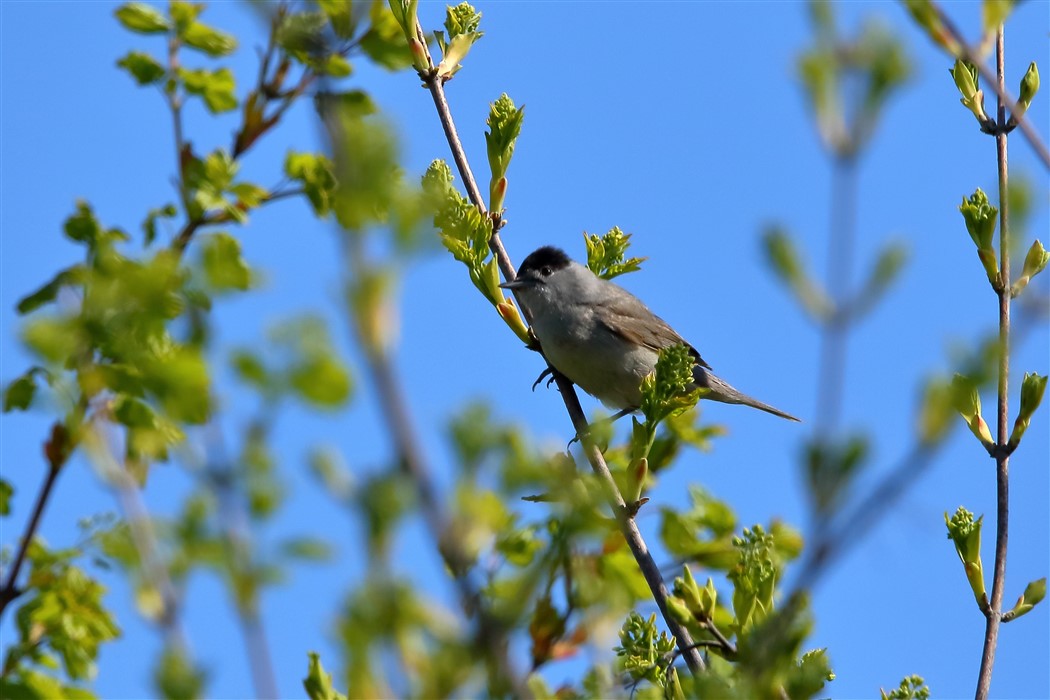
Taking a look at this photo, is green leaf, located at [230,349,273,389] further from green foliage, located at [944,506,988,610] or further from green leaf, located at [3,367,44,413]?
green foliage, located at [944,506,988,610]

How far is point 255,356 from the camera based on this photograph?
1512 mm

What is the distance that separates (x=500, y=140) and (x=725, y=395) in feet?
12.7

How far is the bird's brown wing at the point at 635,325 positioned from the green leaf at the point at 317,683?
14.9 feet

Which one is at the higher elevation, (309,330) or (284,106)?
(284,106)

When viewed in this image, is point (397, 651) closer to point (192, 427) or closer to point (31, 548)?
point (192, 427)

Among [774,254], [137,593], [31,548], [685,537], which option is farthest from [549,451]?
[685,537]

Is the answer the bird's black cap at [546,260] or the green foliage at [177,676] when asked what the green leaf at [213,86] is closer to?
the green foliage at [177,676]

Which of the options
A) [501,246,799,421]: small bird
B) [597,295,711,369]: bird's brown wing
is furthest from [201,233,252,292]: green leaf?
[597,295,711,369]: bird's brown wing

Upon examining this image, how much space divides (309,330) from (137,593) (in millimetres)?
534

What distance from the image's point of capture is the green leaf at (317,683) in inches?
87.7

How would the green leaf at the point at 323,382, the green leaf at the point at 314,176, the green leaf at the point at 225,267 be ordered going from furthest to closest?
the green leaf at the point at 314,176 → the green leaf at the point at 225,267 → the green leaf at the point at 323,382

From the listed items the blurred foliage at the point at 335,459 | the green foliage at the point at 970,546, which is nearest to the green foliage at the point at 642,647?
the blurred foliage at the point at 335,459

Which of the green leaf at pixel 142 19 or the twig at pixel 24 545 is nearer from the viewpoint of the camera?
the twig at pixel 24 545

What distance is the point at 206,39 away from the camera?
2.93 m
